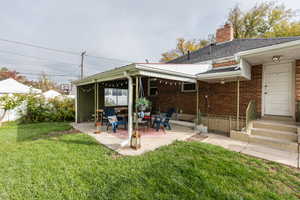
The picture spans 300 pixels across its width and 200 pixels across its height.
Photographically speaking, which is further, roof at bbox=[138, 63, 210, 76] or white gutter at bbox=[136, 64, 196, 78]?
roof at bbox=[138, 63, 210, 76]

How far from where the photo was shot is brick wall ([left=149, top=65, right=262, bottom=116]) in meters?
5.96

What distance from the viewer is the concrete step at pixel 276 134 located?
164 inches

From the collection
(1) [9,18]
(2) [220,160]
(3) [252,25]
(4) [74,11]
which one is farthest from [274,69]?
(1) [9,18]

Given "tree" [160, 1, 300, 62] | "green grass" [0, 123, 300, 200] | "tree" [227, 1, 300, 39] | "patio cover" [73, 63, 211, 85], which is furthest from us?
Answer: "tree" [227, 1, 300, 39]

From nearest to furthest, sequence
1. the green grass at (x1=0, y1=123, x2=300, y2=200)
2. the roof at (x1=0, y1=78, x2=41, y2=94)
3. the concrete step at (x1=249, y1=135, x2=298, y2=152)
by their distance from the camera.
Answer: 1. the green grass at (x1=0, y1=123, x2=300, y2=200)
2. the concrete step at (x1=249, y1=135, x2=298, y2=152)
3. the roof at (x1=0, y1=78, x2=41, y2=94)

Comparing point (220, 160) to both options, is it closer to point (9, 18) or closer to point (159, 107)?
point (159, 107)

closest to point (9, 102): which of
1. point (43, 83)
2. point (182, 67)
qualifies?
point (182, 67)

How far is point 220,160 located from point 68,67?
30.2 meters

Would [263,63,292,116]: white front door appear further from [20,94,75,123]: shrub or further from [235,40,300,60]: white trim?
[20,94,75,123]: shrub

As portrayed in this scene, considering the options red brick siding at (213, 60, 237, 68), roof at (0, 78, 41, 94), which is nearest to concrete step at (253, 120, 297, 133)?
red brick siding at (213, 60, 237, 68)

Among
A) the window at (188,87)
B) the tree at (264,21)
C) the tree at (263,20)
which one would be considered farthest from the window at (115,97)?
the tree at (263,20)

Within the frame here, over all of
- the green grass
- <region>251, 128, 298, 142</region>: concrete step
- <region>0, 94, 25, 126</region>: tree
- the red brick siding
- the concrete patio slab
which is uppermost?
the red brick siding

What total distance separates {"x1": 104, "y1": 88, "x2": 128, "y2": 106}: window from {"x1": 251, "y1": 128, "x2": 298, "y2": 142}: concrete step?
8.81 m

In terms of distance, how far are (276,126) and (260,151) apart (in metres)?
1.58
